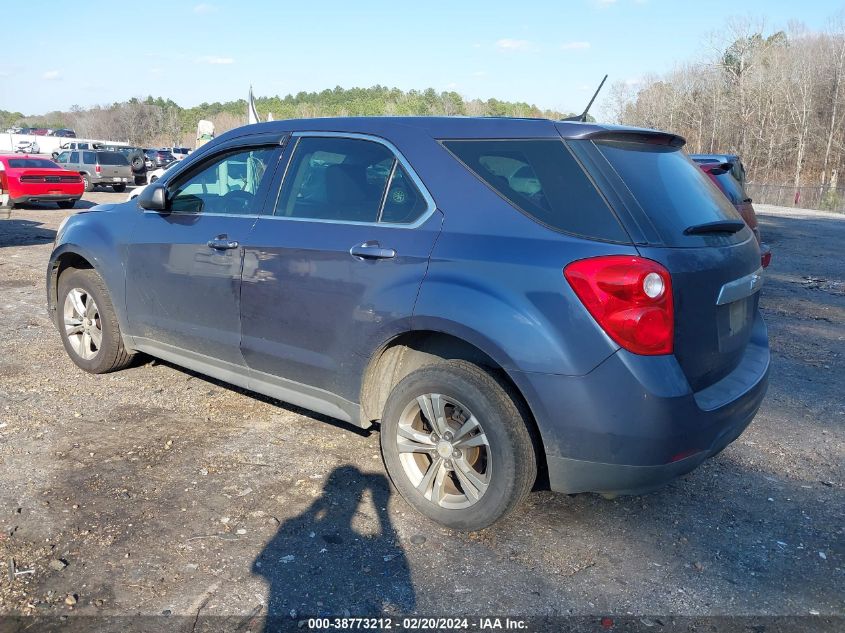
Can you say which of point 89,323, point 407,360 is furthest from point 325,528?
point 89,323

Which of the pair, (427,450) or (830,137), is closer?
(427,450)

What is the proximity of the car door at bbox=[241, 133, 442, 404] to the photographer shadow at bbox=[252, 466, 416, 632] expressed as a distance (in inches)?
21.9

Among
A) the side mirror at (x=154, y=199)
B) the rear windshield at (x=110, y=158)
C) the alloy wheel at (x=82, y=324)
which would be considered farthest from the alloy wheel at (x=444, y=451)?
the rear windshield at (x=110, y=158)

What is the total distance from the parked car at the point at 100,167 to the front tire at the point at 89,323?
25.0m

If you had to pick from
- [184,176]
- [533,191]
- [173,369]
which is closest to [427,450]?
[533,191]

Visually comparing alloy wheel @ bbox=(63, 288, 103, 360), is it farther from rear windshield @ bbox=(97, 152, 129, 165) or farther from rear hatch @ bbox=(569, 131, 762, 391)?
rear windshield @ bbox=(97, 152, 129, 165)

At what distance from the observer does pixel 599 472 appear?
2.88 meters

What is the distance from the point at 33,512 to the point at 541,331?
2521 millimetres

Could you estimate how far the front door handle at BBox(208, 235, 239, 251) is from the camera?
3.95m

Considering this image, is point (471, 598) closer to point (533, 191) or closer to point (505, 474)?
point (505, 474)

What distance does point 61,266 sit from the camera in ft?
17.8

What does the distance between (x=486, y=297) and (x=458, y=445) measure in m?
0.71

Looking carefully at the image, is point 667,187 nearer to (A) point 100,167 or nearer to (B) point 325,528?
(B) point 325,528

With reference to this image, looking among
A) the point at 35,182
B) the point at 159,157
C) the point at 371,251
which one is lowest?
the point at 35,182
